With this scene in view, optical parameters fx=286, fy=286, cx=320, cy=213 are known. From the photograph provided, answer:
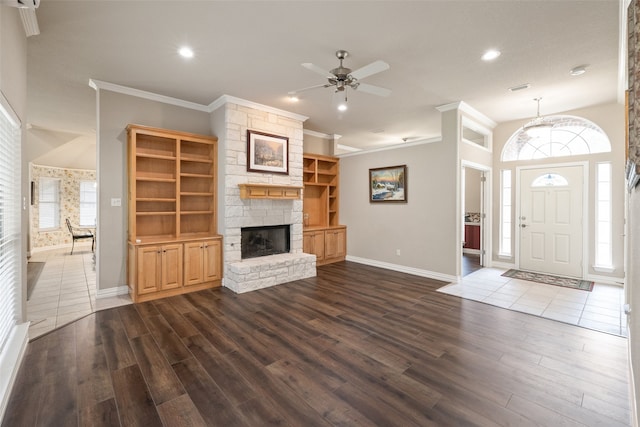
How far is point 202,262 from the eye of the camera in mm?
4473

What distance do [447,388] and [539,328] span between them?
1.78 m

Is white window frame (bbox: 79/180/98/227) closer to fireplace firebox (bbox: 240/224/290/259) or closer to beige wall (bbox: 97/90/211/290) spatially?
beige wall (bbox: 97/90/211/290)

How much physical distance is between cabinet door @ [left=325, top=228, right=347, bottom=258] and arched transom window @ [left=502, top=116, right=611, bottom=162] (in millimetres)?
3787

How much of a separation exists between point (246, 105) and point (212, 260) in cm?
261

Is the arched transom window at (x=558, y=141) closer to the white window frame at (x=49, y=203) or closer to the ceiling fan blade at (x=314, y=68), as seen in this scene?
the ceiling fan blade at (x=314, y=68)

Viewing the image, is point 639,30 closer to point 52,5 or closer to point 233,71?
point 233,71

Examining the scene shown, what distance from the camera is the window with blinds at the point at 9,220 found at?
2.24m

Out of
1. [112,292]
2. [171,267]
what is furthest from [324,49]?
[112,292]

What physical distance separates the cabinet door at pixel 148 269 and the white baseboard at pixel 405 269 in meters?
4.07

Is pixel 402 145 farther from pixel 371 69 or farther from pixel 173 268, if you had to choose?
pixel 173 268

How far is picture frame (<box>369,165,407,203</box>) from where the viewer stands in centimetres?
570

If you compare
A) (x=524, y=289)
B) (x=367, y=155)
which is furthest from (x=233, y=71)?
(x=524, y=289)

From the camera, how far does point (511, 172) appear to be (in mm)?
5879

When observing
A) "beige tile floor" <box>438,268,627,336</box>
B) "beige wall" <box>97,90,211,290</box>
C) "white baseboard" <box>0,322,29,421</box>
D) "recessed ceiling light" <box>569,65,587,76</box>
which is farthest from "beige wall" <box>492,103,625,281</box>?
"white baseboard" <box>0,322,29,421</box>
